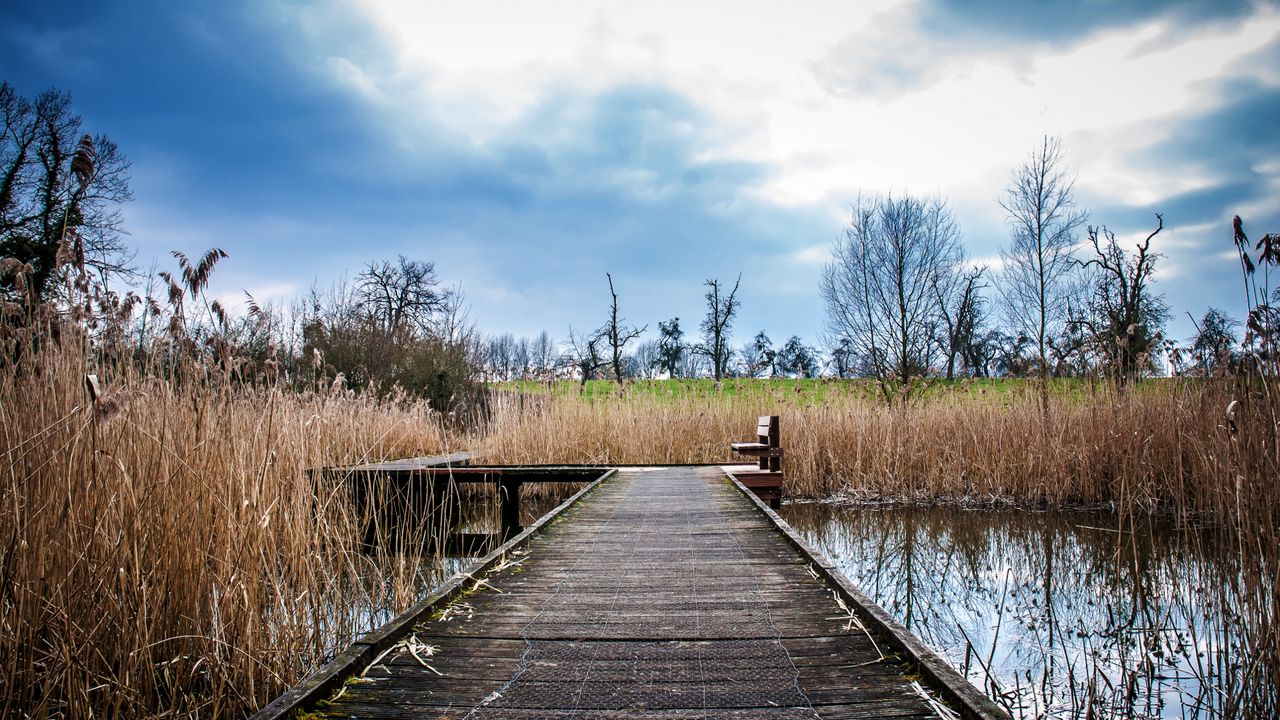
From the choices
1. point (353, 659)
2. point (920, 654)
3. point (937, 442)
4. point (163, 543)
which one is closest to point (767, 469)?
point (937, 442)

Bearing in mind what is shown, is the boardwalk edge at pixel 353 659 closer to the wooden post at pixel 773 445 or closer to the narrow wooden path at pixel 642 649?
the narrow wooden path at pixel 642 649

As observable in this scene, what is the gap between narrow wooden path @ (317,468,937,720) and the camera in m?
1.83

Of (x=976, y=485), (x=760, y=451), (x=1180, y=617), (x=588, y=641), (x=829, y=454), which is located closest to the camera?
(x=588, y=641)

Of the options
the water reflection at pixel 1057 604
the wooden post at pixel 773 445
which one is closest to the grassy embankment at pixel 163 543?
the water reflection at pixel 1057 604

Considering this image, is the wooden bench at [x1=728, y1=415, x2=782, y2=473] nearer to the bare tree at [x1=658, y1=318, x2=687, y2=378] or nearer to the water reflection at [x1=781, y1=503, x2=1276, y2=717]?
the water reflection at [x1=781, y1=503, x2=1276, y2=717]

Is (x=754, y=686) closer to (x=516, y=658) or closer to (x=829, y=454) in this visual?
(x=516, y=658)

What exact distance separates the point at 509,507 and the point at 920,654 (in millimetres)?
6334

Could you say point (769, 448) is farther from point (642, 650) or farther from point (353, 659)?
point (353, 659)

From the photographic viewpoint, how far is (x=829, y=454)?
8.80m

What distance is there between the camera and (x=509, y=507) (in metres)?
7.80

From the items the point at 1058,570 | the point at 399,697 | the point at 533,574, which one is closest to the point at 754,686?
the point at 399,697

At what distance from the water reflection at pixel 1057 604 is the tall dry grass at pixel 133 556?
2552 millimetres

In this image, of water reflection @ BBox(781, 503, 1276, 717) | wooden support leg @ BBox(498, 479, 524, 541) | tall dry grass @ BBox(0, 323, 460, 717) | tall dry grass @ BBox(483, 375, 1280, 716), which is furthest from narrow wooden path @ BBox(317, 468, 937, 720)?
wooden support leg @ BBox(498, 479, 524, 541)

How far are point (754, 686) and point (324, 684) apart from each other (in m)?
1.22
